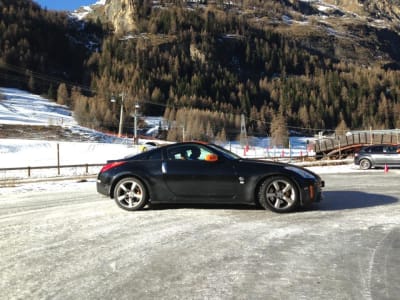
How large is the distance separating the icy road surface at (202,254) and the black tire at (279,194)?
0.24m

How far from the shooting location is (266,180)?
23.6 ft

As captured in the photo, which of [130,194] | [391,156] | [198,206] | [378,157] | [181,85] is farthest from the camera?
[181,85]

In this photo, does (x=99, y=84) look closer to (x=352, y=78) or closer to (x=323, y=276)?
(x=352, y=78)

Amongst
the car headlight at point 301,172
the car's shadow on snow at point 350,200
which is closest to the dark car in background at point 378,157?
the car's shadow on snow at point 350,200

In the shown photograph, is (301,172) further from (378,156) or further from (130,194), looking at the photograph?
(378,156)

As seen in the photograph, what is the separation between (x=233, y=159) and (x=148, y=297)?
4258mm

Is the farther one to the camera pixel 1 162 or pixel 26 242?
pixel 1 162

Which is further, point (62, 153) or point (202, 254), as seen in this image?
point (62, 153)

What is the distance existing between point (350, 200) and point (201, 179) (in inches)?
135

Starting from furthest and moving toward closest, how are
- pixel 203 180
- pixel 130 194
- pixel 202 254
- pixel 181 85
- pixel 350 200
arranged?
pixel 181 85
pixel 350 200
pixel 130 194
pixel 203 180
pixel 202 254

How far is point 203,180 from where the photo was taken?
289 inches

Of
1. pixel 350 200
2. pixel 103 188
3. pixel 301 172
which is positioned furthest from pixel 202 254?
pixel 350 200

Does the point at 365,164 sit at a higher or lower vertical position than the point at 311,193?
lower

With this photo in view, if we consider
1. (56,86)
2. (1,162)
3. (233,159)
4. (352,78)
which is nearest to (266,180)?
(233,159)
